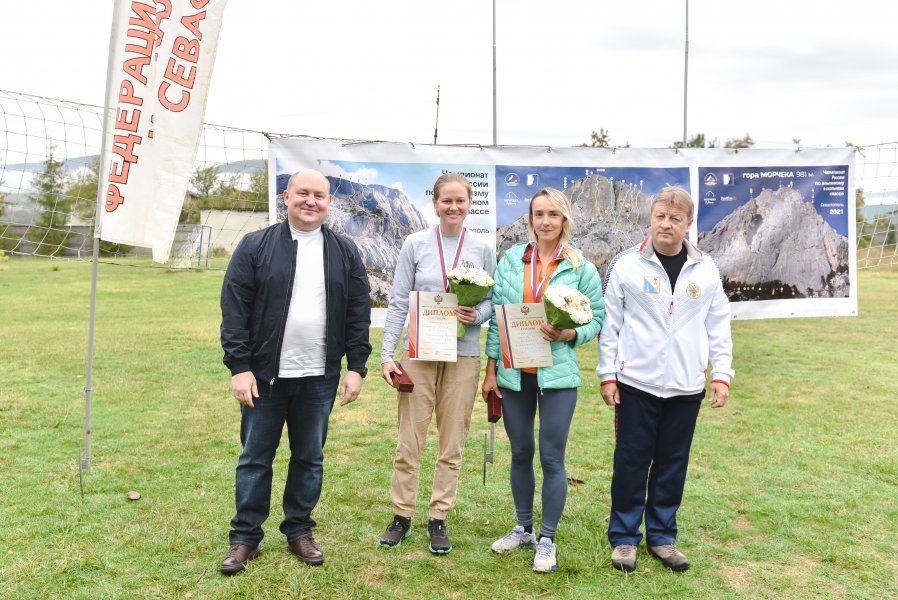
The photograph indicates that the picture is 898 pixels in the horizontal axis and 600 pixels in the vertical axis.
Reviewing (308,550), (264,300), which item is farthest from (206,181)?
(308,550)

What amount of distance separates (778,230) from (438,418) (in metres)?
3.94

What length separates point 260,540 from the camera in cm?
339

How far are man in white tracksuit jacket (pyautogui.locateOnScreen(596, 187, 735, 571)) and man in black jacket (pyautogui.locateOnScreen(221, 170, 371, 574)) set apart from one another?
4.09 ft

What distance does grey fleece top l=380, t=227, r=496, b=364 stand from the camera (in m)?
3.44

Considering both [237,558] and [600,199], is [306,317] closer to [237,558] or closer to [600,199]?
[237,558]

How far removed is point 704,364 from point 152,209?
124 inches

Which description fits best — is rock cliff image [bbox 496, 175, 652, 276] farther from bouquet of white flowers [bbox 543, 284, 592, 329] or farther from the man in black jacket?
the man in black jacket

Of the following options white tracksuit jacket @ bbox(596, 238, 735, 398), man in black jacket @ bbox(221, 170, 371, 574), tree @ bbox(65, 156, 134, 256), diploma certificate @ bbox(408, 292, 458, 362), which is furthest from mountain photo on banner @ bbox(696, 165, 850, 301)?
tree @ bbox(65, 156, 134, 256)

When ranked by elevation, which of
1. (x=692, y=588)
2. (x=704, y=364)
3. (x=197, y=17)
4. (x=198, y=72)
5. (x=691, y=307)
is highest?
(x=197, y=17)

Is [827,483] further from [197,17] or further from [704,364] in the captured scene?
[197,17]

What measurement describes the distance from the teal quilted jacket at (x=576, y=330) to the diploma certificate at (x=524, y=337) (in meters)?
0.05

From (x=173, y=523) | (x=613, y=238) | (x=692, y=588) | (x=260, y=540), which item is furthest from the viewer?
(x=613, y=238)

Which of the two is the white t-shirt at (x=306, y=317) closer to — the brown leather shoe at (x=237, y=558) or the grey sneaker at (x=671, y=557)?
the brown leather shoe at (x=237, y=558)

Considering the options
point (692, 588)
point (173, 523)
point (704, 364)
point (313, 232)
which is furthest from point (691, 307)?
point (173, 523)
